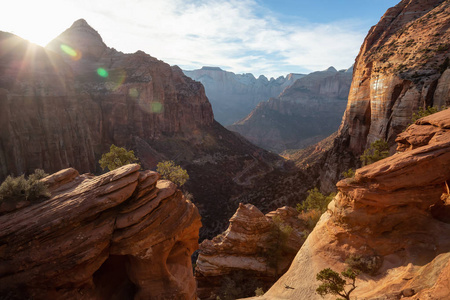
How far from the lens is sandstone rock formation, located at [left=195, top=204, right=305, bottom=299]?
25719 millimetres

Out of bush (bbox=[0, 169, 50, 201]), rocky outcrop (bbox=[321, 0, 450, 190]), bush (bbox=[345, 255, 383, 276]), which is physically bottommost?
bush (bbox=[345, 255, 383, 276])

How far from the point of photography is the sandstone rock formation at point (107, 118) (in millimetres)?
52562

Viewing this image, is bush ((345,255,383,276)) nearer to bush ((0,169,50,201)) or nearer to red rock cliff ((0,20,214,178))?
bush ((0,169,50,201))

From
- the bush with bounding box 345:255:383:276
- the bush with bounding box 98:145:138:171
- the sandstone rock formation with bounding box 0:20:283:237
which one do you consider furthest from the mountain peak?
the bush with bounding box 345:255:383:276

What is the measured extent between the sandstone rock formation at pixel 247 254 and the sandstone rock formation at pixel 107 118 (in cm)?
2204

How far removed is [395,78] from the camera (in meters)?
33.7

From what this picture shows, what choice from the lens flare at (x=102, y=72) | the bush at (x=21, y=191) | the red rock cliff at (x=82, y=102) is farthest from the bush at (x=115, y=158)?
the lens flare at (x=102, y=72)

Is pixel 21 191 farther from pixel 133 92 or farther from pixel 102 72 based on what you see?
pixel 102 72

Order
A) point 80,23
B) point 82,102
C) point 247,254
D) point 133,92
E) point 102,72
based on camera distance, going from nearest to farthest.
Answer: point 247,254 → point 82,102 → point 133,92 → point 102,72 → point 80,23

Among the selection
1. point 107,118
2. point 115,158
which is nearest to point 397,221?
point 115,158

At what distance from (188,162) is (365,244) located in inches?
2736

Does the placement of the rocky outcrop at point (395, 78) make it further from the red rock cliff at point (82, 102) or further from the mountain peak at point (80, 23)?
the mountain peak at point (80, 23)

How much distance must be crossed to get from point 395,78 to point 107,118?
79.3 metres

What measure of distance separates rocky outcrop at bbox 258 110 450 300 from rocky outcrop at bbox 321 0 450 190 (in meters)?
15.9
